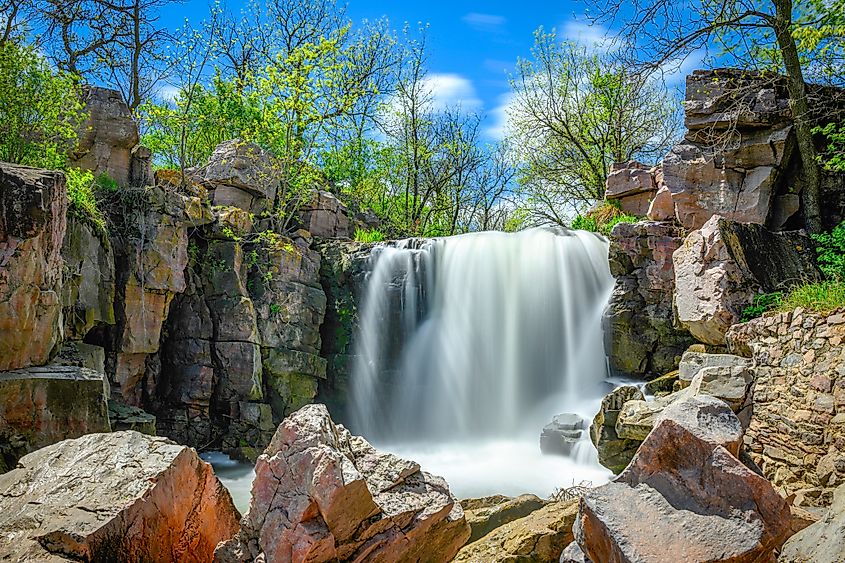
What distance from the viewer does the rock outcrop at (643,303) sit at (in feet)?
35.0

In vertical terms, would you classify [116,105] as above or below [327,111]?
below

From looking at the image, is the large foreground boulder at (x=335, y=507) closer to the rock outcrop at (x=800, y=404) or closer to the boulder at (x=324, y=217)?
the rock outcrop at (x=800, y=404)

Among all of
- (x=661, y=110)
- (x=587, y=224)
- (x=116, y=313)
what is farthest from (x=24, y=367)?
(x=661, y=110)

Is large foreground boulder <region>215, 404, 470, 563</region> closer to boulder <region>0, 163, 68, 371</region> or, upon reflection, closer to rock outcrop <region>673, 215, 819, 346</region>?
boulder <region>0, 163, 68, 371</region>

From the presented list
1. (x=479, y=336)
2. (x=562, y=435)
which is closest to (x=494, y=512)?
(x=562, y=435)

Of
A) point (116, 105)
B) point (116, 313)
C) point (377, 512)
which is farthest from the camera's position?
point (116, 105)

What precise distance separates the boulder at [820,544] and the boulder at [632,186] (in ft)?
37.0

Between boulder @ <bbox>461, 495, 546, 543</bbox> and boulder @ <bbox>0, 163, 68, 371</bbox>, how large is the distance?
504cm

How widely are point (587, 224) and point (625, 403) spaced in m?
7.57

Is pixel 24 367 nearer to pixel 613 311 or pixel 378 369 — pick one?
pixel 378 369

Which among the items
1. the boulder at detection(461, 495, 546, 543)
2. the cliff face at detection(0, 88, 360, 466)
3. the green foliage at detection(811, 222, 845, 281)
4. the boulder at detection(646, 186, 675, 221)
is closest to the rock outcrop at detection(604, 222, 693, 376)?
the boulder at detection(646, 186, 675, 221)

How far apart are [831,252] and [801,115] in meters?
2.84

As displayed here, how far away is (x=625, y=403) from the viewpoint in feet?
27.0

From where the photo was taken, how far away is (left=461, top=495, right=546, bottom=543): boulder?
498 centimetres
